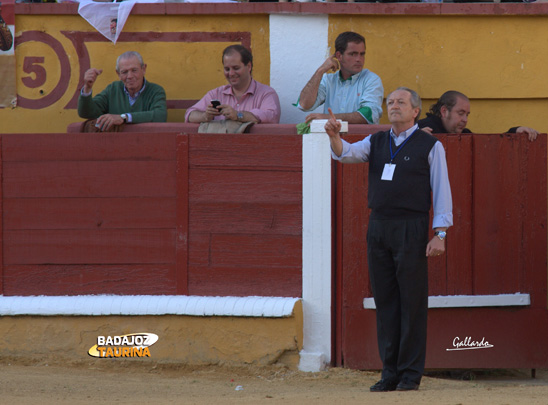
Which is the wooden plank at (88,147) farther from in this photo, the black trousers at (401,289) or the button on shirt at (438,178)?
the black trousers at (401,289)

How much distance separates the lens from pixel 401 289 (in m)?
4.84

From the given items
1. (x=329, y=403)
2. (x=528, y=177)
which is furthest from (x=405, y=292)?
(x=528, y=177)

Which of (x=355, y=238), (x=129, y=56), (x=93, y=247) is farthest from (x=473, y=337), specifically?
(x=129, y=56)

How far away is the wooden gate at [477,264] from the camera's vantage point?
5824 mm

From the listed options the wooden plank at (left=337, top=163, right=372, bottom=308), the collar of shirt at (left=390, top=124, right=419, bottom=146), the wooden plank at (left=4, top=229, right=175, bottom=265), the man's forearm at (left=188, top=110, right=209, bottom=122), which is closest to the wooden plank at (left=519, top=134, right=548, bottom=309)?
the wooden plank at (left=337, top=163, right=372, bottom=308)

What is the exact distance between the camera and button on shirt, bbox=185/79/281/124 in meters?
6.39

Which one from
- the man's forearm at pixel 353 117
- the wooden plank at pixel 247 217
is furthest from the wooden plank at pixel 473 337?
the man's forearm at pixel 353 117

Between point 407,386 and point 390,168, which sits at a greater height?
point 390,168

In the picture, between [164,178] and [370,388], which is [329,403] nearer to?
[370,388]

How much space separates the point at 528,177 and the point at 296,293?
165 cm

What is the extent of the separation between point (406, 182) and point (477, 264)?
1.36 meters

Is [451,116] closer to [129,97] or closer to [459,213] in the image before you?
[459,213]

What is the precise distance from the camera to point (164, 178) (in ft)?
19.5

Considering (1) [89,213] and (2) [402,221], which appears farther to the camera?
(1) [89,213]
